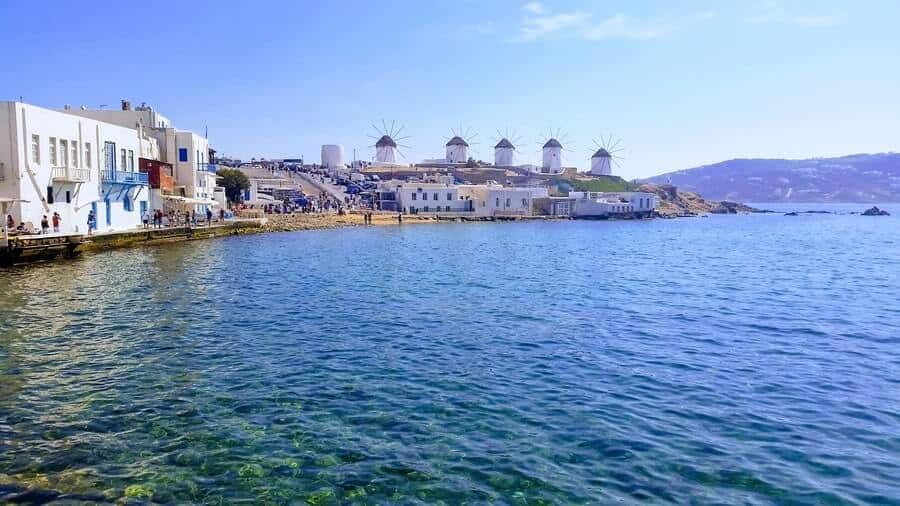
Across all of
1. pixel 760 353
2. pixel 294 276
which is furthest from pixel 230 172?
pixel 760 353

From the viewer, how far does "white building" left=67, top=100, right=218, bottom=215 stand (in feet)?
191

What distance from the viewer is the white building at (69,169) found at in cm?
3684

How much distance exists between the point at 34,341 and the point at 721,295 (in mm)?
26316

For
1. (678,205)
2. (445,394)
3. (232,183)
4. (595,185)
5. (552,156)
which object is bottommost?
(445,394)

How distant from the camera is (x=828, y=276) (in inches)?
1500

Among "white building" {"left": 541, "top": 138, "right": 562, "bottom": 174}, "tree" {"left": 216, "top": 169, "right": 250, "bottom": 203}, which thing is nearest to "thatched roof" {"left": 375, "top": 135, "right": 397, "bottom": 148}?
"white building" {"left": 541, "top": 138, "right": 562, "bottom": 174}

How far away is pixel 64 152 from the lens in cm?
4209

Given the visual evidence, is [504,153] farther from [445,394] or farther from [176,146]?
[445,394]

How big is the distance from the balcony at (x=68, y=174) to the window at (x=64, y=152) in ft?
3.08

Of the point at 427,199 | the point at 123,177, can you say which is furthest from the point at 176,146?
the point at 427,199

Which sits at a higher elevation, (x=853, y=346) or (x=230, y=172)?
(x=230, y=172)

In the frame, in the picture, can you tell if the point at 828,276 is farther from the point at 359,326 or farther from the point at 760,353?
the point at 359,326

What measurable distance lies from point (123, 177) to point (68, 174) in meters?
7.54

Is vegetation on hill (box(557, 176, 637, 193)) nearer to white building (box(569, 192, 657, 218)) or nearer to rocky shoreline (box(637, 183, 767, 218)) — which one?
rocky shoreline (box(637, 183, 767, 218))
